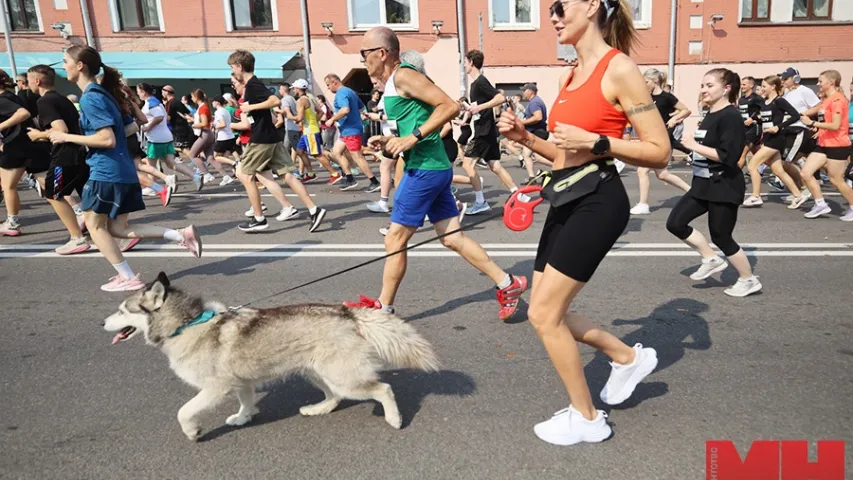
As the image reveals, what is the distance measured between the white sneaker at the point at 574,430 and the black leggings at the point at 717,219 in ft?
9.01

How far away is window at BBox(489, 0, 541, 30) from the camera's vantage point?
20.8 meters

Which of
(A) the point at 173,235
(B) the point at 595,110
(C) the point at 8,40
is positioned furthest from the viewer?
(C) the point at 8,40

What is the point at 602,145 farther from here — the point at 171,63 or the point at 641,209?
the point at 171,63

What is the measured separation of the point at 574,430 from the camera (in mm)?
2902

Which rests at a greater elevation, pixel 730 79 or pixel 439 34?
pixel 439 34

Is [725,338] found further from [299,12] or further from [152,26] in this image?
[152,26]

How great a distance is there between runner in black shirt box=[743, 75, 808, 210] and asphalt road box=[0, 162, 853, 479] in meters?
2.51

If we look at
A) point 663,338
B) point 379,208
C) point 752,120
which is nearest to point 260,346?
point 663,338

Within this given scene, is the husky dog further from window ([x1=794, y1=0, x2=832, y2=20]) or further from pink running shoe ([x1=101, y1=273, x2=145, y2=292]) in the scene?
window ([x1=794, y1=0, x2=832, y2=20])

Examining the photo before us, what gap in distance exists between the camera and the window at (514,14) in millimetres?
20828

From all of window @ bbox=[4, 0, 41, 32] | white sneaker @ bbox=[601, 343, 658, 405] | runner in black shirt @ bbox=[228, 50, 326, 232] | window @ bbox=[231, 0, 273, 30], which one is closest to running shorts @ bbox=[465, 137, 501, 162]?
runner in black shirt @ bbox=[228, 50, 326, 232]

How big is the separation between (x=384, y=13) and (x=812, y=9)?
48.0 ft

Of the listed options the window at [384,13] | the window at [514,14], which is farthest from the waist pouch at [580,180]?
the window at [384,13]

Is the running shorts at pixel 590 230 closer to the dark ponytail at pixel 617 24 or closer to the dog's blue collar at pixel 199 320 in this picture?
the dark ponytail at pixel 617 24
